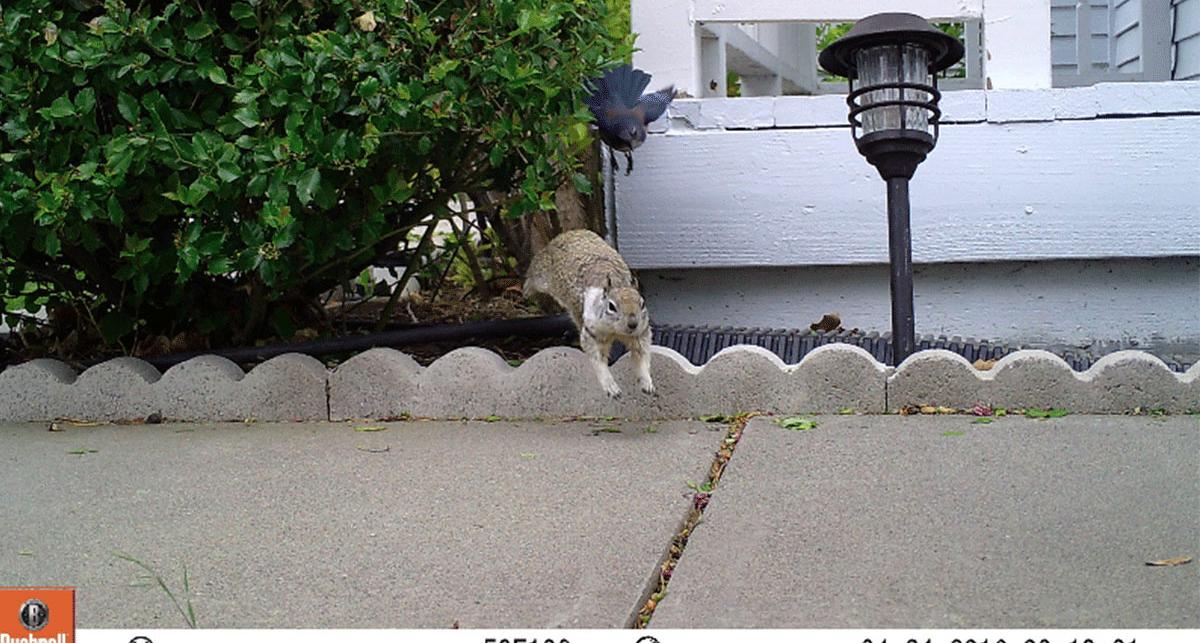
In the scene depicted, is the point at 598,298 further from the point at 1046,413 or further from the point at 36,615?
the point at 36,615

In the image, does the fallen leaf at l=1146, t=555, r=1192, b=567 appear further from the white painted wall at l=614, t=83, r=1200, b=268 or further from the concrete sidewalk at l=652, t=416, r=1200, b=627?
the white painted wall at l=614, t=83, r=1200, b=268

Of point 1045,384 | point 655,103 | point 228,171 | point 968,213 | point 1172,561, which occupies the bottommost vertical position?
point 1172,561

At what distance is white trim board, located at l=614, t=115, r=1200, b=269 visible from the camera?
518cm

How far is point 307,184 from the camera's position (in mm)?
3861

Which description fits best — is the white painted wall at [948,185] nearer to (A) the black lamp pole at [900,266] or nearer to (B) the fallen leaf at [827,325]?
(B) the fallen leaf at [827,325]

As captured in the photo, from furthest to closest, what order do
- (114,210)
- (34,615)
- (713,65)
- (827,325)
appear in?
(713,65)
(827,325)
(114,210)
(34,615)

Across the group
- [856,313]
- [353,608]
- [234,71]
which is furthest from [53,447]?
[856,313]

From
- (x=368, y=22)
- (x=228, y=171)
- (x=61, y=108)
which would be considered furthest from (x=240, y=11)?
(x=61, y=108)

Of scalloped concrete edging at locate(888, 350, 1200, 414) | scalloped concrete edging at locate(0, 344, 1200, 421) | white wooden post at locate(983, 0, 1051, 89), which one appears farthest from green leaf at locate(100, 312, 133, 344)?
white wooden post at locate(983, 0, 1051, 89)

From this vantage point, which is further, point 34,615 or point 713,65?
point 713,65

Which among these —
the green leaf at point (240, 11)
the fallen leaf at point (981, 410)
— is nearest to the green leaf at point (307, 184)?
the green leaf at point (240, 11)

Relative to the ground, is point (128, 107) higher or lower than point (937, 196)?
higher

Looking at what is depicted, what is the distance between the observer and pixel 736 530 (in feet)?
9.77

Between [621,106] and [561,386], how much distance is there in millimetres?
1241
